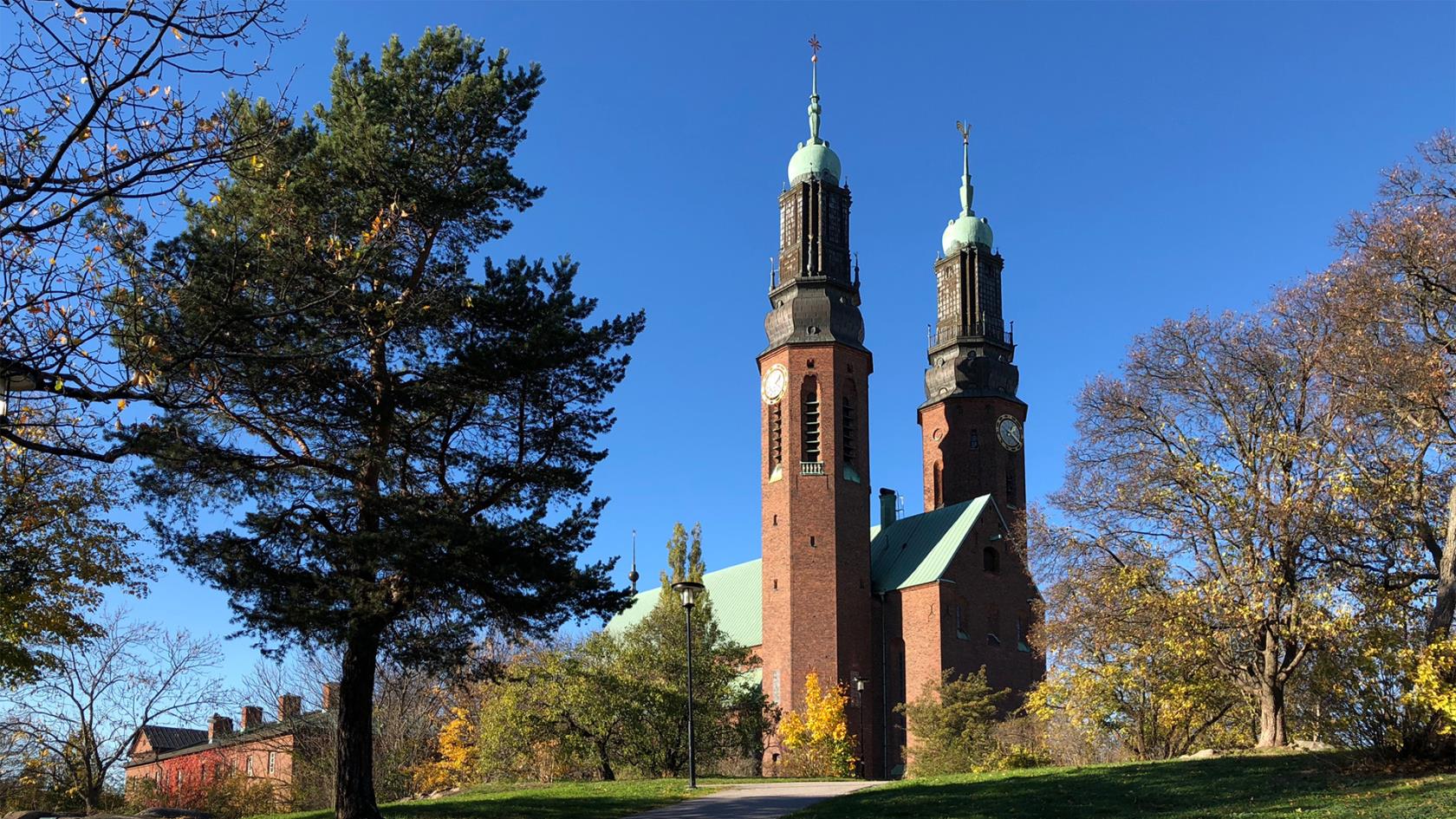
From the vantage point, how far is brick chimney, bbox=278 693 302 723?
39.8 m

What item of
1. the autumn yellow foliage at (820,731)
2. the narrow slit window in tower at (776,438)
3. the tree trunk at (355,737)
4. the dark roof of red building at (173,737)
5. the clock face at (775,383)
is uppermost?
the clock face at (775,383)

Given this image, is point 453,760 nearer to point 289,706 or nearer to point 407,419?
point 289,706

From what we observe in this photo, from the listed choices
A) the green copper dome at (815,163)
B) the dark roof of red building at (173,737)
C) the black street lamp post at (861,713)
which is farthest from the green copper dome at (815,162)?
the dark roof of red building at (173,737)

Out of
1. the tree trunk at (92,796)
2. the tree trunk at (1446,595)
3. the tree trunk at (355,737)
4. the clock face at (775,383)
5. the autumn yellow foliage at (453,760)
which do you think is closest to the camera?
the tree trunk at (355,737)

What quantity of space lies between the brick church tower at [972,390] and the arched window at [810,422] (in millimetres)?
10086

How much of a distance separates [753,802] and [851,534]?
28.8 m

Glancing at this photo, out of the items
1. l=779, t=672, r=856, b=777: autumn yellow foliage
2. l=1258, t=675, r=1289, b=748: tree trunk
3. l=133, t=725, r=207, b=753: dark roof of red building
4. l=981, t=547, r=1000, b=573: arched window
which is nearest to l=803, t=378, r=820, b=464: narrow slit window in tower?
l=981, t=547, r=1000, b=573: arched window

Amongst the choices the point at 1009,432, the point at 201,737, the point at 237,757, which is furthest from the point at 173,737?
the point at 1009,432

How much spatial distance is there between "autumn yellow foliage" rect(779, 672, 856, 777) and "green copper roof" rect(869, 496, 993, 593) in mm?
6101

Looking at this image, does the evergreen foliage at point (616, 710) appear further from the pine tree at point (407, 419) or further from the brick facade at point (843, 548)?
the pine tree at point (407, 419)

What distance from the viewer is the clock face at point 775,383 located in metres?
52.0

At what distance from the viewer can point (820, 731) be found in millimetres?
44250

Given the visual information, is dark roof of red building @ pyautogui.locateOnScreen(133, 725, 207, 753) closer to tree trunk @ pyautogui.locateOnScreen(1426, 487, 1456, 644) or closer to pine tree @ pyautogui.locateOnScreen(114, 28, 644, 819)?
pine tree @ pyautogui.locateOnScreen(114, 28, 644, 819)

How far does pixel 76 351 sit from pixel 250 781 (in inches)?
1391
